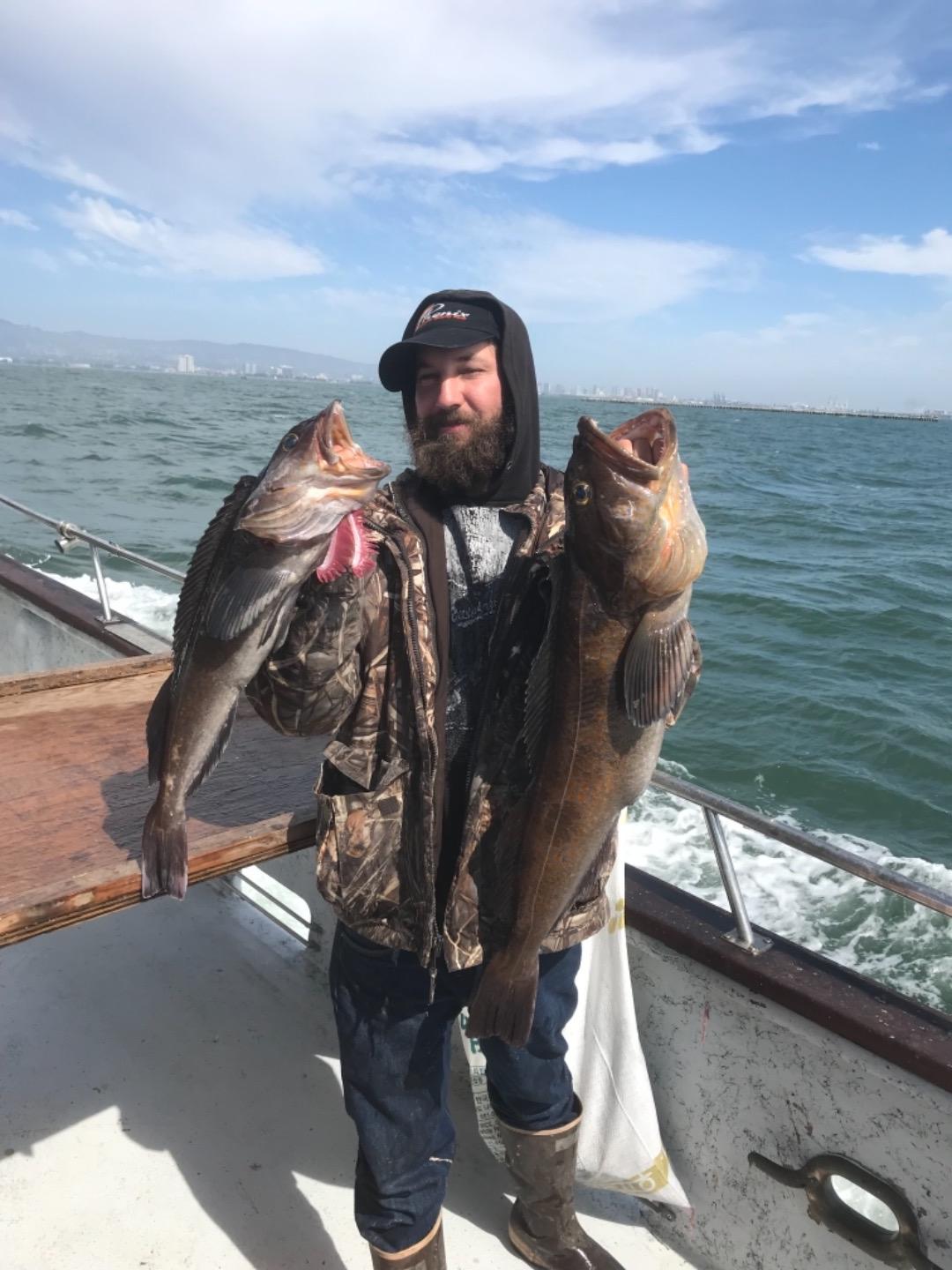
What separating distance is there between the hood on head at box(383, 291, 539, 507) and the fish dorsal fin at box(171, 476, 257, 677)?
75 centimetres

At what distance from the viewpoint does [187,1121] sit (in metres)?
3.61

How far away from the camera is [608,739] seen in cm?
216

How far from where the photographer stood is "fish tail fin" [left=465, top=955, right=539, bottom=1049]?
7.77 ft

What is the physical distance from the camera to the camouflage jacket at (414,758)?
234 cm

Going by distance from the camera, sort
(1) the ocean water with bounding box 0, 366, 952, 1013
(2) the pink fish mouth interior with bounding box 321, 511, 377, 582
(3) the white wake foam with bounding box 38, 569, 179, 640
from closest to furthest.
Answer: (2) the pink fish mouth interior with bounding box 321, 511, 377, 582, (1) the ocean water with bounding box 0, 366, 952, 1013, (3) the white wake foam with bounding box 38, 569, 179, 640

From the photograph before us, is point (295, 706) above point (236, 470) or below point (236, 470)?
above

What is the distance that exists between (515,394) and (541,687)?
1025 mm

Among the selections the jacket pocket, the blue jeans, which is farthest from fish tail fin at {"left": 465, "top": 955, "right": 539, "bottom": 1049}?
the jacket pocket

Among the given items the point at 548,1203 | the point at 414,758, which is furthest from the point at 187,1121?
the point at 414,758

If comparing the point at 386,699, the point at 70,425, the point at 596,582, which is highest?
the point at 596,582

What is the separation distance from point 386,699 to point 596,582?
68 centimetres

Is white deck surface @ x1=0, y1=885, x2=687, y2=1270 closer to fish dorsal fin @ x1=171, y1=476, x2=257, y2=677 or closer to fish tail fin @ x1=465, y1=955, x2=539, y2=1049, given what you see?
fish tail fin @ x1=465, y1=955, x2=539, y2=1049

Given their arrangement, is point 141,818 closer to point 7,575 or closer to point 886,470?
point 7,575

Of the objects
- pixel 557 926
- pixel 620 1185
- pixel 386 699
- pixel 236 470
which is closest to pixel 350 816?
pixel 386 699
